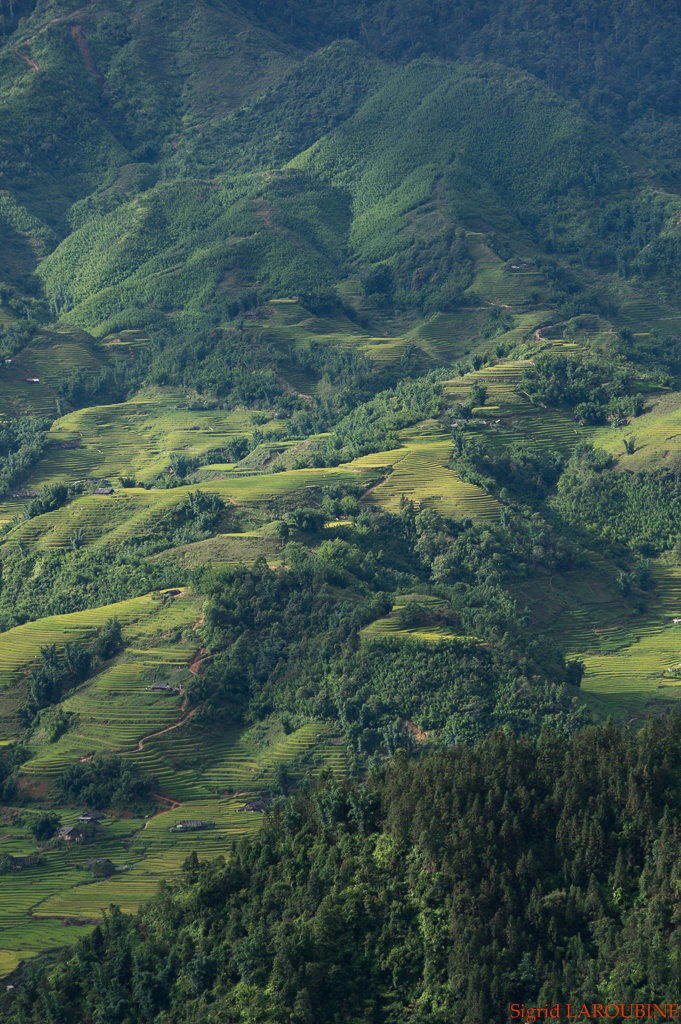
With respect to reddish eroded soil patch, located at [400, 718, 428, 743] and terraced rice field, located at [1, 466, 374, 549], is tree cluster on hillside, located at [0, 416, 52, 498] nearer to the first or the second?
terraced rice field, located at [1, 466, 374, 549]

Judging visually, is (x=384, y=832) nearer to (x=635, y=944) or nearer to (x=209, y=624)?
(x=635, y=944)

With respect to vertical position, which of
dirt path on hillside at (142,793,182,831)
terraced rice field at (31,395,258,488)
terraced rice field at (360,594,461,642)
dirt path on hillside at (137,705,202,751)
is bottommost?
dirt path on hillside at (142,793,182,831)

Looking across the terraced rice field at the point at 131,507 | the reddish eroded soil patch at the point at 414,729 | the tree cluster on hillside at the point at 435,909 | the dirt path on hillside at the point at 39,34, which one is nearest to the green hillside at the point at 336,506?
the tree cluster on hillside at the point at 435,909

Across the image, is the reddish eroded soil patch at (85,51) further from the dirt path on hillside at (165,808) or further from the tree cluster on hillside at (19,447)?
the dirt path on hillside at (165,808)

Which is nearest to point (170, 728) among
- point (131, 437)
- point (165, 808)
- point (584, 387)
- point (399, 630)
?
point (165, 808)

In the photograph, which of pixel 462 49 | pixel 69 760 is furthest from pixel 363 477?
pixel 462 49

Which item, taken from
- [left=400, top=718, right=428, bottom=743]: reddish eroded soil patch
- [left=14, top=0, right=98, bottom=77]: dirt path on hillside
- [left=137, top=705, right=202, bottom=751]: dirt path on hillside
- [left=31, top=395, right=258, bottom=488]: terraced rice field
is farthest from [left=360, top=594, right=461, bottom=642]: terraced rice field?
[left=14, top=0, right=98, bottom=77]: dirt path on hillside
